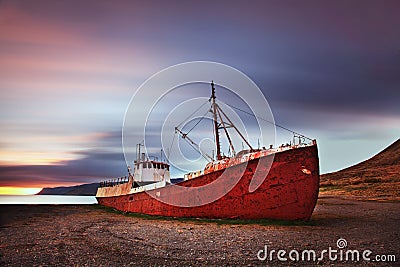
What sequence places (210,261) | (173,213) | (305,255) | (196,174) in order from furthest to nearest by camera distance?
(173,213) → (196,174) → (305,255) → (210,261)

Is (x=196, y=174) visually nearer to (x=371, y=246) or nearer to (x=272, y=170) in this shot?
(x=272, y=170)

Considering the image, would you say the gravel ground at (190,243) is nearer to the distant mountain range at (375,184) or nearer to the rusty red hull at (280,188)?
the rusty red hull at (280,188)

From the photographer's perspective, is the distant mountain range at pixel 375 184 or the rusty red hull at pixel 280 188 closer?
the rusty red hull at pixel 280 188

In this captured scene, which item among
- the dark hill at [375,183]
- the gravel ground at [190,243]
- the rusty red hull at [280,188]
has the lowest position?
the gravel ground at [190,243]

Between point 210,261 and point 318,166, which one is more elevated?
point 318,166

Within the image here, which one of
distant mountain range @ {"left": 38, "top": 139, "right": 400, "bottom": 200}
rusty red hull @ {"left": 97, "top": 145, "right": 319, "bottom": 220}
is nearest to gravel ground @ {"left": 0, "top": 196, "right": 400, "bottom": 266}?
rusty red hull @ {"left": 97, "top": 145, "right": 319, "bottom": 220}

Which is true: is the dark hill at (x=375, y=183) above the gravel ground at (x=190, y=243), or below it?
above

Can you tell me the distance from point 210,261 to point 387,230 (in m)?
8.20

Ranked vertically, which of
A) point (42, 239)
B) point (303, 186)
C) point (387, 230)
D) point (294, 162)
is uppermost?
point (294, 162)

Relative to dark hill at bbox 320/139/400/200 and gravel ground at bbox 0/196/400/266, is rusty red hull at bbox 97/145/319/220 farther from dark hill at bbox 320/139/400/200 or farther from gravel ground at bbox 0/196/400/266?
dark hill at bbox 320/139/400/200

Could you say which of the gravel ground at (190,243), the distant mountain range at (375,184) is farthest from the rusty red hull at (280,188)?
the distant mountain range at (375,184)

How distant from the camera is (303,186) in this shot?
15.0m

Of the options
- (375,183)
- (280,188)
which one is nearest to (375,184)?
(375,183)

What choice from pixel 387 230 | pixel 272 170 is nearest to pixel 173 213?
pixel 272 170
